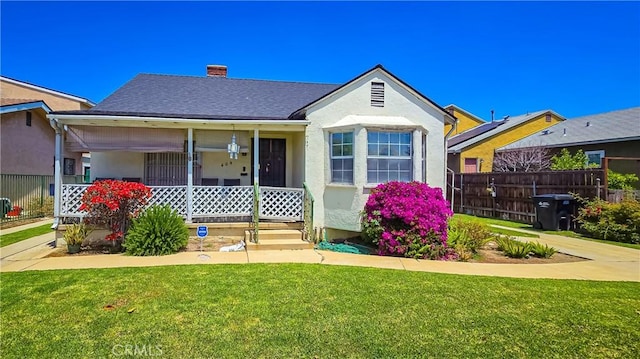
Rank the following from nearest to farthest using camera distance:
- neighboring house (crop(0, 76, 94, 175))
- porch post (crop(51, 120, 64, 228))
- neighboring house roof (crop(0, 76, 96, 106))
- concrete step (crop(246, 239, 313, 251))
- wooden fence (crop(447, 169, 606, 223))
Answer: concrete step (crop(246, 239, 313, 251)) < porch post (crop(51, 120, 64, 228)) < wooden fence (crop(447, 169, 606, 223)) < neighboring house (crop(0, 76, 94, 175)) < neighboring house roof (crop(0, 76, 96, 106))

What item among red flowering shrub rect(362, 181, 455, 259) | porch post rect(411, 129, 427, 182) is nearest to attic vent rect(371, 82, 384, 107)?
porch post rect(411, 129, 427, 182)

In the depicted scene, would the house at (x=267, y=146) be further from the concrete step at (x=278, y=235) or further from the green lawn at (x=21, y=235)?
the green lawn at (x=21, y=235)

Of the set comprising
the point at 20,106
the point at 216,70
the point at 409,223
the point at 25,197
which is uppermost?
the point at 216,70

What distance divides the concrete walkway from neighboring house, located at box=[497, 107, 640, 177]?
11862 millimetres

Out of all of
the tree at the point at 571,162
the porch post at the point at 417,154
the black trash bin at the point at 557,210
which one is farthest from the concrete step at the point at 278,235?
the tree at the point at 571,162

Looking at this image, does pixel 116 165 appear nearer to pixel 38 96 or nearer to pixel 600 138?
pixel 38 96

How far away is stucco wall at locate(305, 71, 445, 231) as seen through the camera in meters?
10.5

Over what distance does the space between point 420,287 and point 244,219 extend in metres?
6.69

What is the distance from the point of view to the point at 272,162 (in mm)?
13070

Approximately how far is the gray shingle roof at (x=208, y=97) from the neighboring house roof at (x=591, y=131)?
14904 mm

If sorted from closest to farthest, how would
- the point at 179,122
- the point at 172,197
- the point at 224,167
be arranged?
the point at 179,122 → the point at 172,197 → the point at 224,167

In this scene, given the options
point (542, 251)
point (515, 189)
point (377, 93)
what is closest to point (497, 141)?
point (515, 189)

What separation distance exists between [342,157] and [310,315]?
649cm

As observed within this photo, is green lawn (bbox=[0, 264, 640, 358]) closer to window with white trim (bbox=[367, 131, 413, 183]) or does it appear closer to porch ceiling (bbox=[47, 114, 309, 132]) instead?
window with white trim (bbox=[367, 131, 413, 183])
